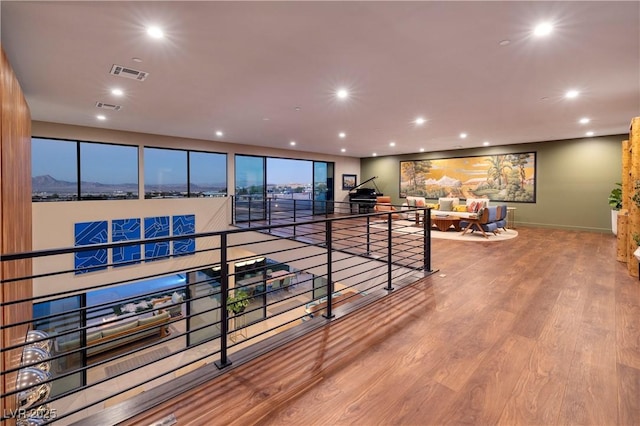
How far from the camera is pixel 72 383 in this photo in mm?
6277

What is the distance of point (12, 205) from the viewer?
3.13 m

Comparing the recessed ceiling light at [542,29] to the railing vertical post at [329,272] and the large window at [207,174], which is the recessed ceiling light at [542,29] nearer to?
the railing vertical post at [329,272]

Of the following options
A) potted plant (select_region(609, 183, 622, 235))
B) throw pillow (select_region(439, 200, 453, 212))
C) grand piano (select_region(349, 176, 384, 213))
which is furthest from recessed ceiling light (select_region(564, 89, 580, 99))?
grand piano (select_region(349, 176, 384, 213))

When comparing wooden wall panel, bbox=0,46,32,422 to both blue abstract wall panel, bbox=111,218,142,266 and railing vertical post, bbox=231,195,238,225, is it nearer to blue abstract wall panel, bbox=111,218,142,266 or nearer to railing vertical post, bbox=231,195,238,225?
blue abstract wall panel, bbox=111,218,142,266

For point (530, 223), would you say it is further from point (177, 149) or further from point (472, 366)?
point (177, 149)

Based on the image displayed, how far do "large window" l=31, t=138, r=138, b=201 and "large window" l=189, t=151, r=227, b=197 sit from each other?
1416 mm

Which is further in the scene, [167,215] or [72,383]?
[167,215]

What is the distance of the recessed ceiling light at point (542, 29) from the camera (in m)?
2.59

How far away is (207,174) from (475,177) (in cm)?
862

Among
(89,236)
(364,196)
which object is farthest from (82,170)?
(364,196)

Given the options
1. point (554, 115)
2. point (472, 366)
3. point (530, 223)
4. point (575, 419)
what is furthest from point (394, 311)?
point (530, 223)

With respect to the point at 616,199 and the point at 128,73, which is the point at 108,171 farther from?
the point at 616,199

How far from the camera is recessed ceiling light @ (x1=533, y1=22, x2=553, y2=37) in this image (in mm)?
2594

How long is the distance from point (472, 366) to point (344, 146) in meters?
8.30
